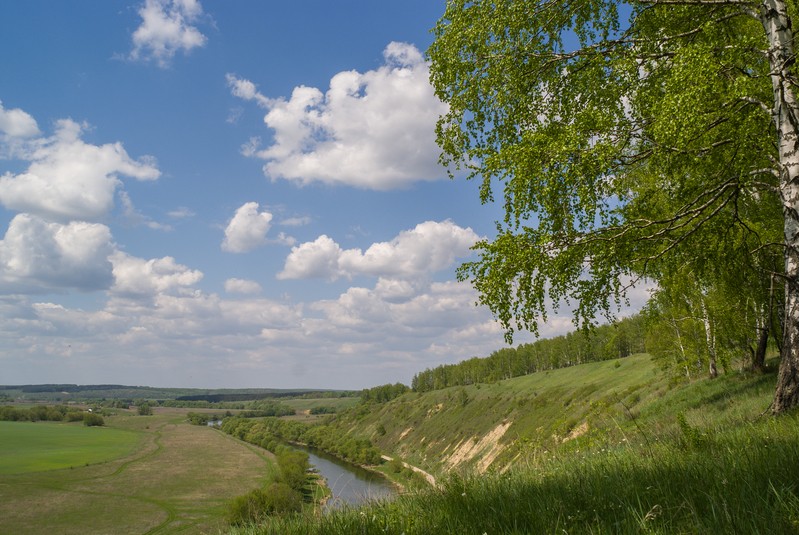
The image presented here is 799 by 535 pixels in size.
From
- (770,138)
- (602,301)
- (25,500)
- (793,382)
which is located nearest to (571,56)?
(770,138)

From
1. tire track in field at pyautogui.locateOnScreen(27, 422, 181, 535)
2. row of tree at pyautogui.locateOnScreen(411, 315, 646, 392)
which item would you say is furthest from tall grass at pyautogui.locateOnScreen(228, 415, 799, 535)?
row of tree at pyautogui.locateOnScreen(411, 315, 646, 392)

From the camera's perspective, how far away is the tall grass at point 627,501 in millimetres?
3010

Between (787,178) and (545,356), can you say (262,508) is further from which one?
(545,356)

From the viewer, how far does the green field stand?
103812 millimetres

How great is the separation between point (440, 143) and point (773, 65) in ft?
22.5

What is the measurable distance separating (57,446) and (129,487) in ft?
194

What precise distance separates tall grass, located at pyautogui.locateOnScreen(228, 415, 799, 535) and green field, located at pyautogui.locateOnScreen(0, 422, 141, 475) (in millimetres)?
122095

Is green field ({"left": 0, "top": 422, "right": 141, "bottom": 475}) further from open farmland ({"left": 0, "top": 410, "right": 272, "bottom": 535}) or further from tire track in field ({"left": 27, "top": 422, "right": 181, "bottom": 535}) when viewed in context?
tire track in field ({"left": 27, "top": 422, "right": 181, "bottom": 535})

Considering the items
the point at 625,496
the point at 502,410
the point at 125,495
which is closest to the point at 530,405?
the point at 502,410

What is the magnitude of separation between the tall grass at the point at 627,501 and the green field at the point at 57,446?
401 ft

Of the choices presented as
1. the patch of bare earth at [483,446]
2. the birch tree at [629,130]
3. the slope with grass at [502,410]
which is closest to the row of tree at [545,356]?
the slope with grass at [502,410]

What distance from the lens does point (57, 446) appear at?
12888 centimetres

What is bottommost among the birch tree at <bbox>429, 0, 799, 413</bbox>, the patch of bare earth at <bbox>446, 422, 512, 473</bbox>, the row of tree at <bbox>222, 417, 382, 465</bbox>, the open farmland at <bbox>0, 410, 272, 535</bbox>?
the row of tree at <bbox>222, 417, 382, 465</bbox>

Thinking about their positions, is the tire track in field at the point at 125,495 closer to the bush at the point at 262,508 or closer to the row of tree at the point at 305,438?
the bush at the point at 262,508
